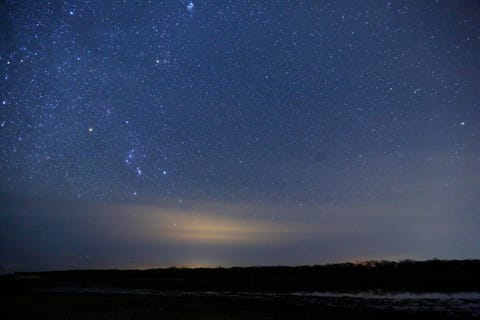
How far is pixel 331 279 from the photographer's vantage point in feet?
170

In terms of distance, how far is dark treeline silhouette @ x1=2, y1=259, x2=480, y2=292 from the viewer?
38438mm

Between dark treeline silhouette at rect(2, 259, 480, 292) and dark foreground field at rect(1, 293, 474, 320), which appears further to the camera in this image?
dark treeline silhouette at rect(2, 259, 480, 292)

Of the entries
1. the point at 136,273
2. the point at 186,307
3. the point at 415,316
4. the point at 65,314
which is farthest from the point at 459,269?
the point at 136,273

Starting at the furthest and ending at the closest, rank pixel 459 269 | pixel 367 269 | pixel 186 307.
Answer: pixel 367 269
pixel 459 269
pixel 186 307

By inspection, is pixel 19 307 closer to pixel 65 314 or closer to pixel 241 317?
pixel 65 314

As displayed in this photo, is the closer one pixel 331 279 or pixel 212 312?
pixel 212 312

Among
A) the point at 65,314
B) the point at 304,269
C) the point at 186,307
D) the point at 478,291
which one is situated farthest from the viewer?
the point at 304,269

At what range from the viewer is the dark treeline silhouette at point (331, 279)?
126ft

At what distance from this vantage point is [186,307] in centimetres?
2633

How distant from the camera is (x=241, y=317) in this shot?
21.2m

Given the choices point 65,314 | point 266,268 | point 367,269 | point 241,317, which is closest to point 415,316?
point 241,317

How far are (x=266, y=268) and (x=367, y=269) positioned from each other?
22.3 meters

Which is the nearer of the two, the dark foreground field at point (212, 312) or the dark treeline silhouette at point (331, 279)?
the dark foreground field at point (212, 312)

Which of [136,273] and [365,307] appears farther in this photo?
[136,273]
